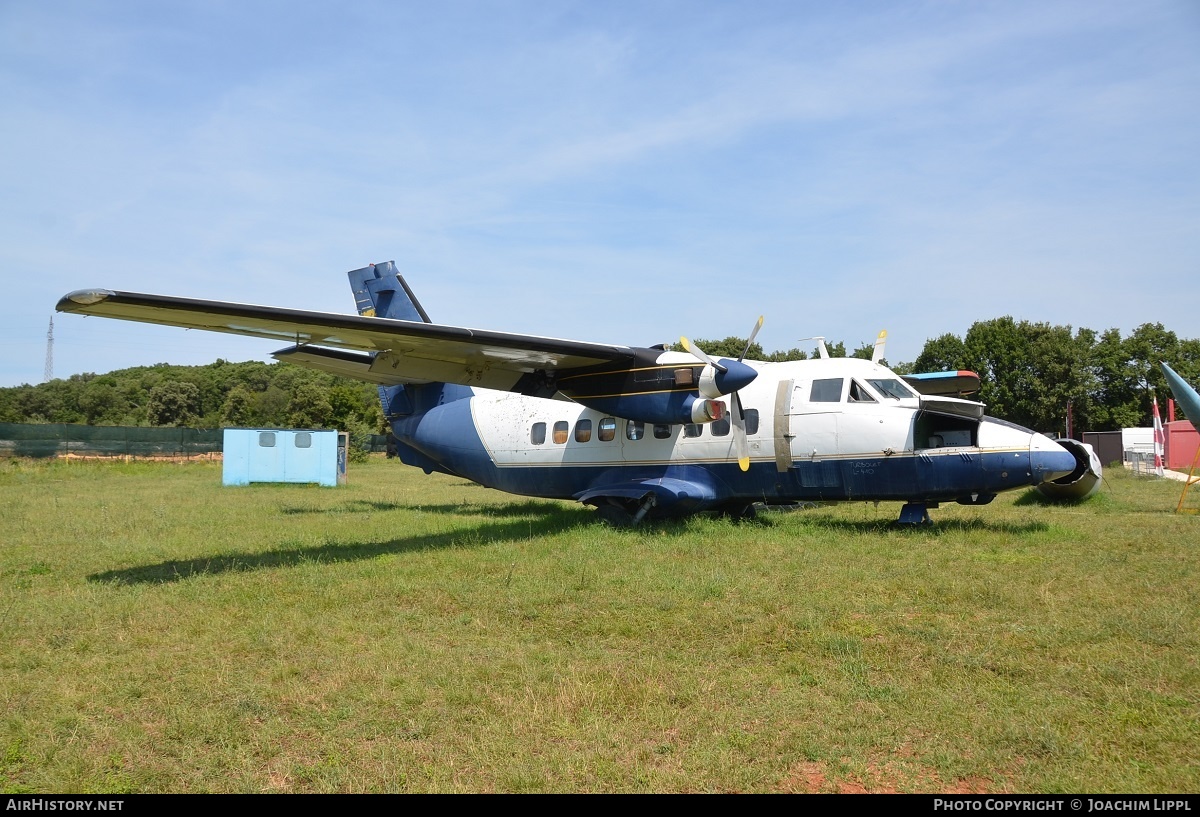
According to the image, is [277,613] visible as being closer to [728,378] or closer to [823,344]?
[728,378]

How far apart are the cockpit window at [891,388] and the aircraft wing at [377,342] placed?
4.25m

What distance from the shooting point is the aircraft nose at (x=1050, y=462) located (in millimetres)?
12383

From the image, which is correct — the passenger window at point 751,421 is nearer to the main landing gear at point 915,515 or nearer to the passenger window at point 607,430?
the passenger window at point 607,430

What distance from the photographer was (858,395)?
13695 mm

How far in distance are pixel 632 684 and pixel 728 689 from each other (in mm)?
721

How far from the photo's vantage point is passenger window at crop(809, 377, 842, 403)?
1380 centimetres

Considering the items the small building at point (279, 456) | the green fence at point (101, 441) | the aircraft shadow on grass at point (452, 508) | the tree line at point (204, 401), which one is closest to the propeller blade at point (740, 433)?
the aircraft shadow on grass at point (452, 508)

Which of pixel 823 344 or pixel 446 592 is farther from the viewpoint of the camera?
pixel 823 344

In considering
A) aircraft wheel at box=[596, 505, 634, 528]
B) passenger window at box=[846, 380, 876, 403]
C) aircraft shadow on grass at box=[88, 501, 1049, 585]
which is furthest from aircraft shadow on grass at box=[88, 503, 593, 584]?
passenger window at box=[846, 380, 876, 403]

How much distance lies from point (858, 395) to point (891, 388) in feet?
1.88

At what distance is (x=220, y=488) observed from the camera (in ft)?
88.3

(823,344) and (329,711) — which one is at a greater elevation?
(823,344)

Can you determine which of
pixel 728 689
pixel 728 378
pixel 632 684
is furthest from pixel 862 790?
pixel 728 378
